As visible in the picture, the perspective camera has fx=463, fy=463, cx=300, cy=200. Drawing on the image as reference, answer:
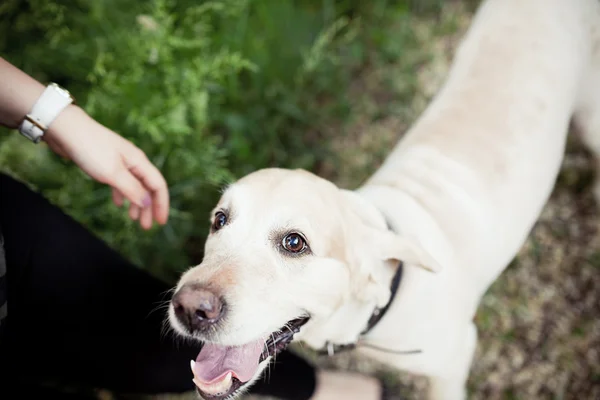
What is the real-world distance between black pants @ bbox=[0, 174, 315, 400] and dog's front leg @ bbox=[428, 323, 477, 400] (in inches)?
40.8

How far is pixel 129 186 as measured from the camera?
5.21 feet

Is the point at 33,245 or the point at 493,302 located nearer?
the point at 33,245

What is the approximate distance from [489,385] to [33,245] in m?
2.23

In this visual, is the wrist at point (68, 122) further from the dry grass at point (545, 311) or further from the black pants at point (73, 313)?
the dry grass at point (545, 311)

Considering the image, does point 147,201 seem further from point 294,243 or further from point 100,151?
point 294,243

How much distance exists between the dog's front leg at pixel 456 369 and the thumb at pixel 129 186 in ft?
4.27

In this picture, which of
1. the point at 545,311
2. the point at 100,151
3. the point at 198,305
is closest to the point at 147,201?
the point at 100,151

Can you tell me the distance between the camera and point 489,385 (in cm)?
241

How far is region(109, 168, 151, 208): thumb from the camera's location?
1571 mm

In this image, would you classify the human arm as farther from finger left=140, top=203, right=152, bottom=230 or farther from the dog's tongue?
the dog's tongue

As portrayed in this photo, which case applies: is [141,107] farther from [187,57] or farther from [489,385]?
[489,385]

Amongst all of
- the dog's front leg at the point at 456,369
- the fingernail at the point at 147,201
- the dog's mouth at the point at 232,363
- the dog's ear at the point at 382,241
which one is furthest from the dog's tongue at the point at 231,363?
the dog's front leg at the point at 456,369

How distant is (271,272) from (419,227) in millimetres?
677

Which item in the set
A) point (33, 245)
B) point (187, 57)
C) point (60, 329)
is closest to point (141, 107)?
point (187, 57)
